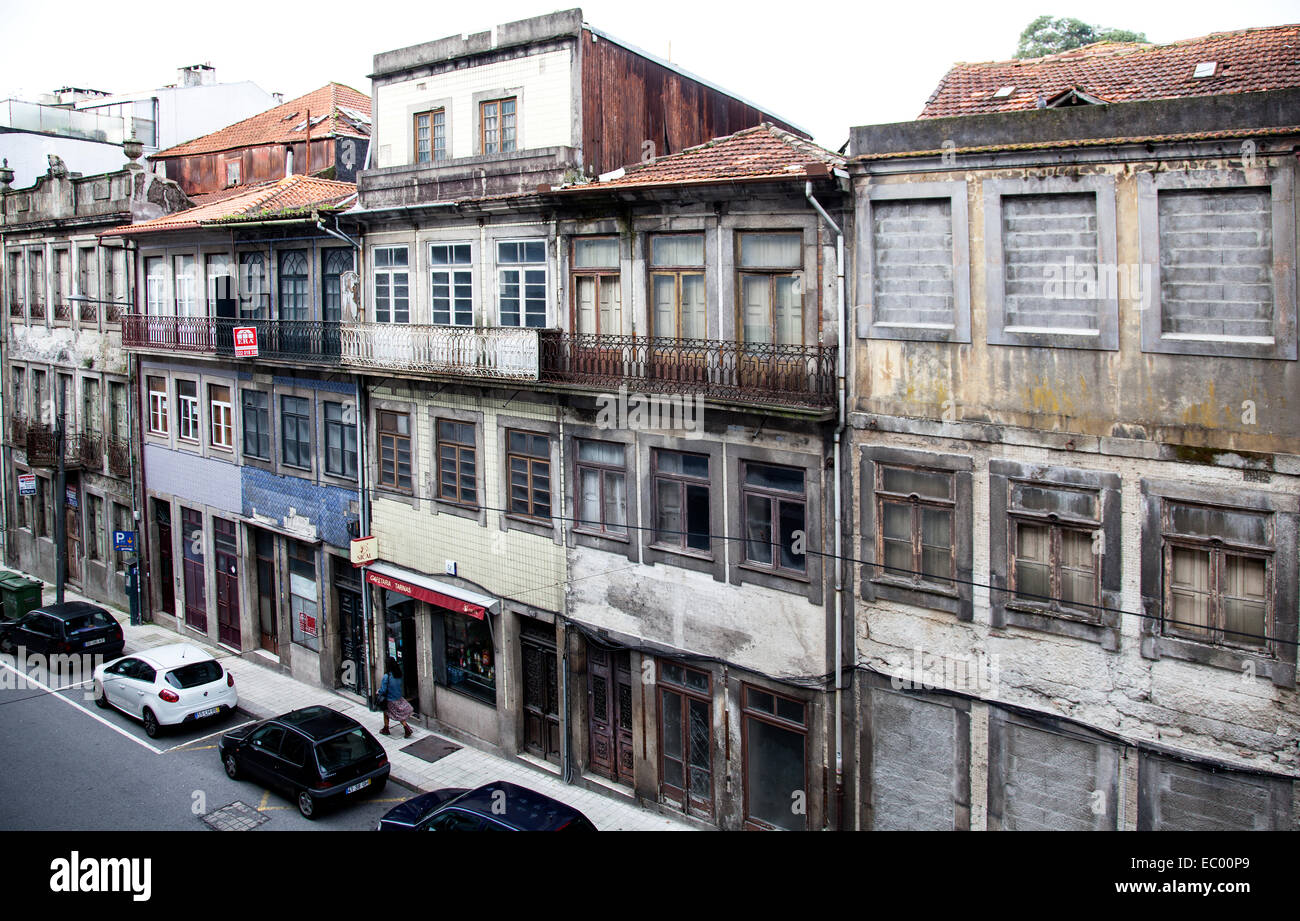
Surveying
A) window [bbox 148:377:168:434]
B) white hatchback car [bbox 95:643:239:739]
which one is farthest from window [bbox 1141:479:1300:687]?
window [bbox 148:377:168:434]

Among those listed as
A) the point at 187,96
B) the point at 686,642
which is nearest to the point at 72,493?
the point at 187,96

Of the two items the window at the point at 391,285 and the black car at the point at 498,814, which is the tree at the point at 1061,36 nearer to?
the window at the point at 391,285

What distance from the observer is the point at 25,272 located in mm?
33875

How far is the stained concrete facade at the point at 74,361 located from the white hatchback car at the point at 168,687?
8328 mm

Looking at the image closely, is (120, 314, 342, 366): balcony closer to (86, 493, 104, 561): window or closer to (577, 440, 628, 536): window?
(86, 493, 104, 561): window

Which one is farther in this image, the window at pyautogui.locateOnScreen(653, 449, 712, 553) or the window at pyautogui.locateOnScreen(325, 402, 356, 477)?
the window at pyautogui.locateOnScreen(325, 402, 356, 477)

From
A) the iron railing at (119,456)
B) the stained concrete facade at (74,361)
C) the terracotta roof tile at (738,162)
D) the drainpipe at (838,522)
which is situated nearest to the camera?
the drainpipe at (838,522)

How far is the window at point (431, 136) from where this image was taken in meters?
20.8

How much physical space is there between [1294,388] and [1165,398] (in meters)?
1.32

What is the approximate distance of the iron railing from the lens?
97.5 feet

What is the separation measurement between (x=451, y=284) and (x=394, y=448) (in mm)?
3893

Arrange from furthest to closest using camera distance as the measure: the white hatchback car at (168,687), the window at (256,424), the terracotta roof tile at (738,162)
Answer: the window at (256,424), the white hatchback car at (168,687), the terracotta roof tile at (738,162)

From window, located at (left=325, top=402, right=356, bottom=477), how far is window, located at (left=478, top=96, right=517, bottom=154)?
6797 mm

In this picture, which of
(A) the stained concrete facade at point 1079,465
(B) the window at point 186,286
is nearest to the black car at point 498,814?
(A) the stained concrete facade at point 1079,465
